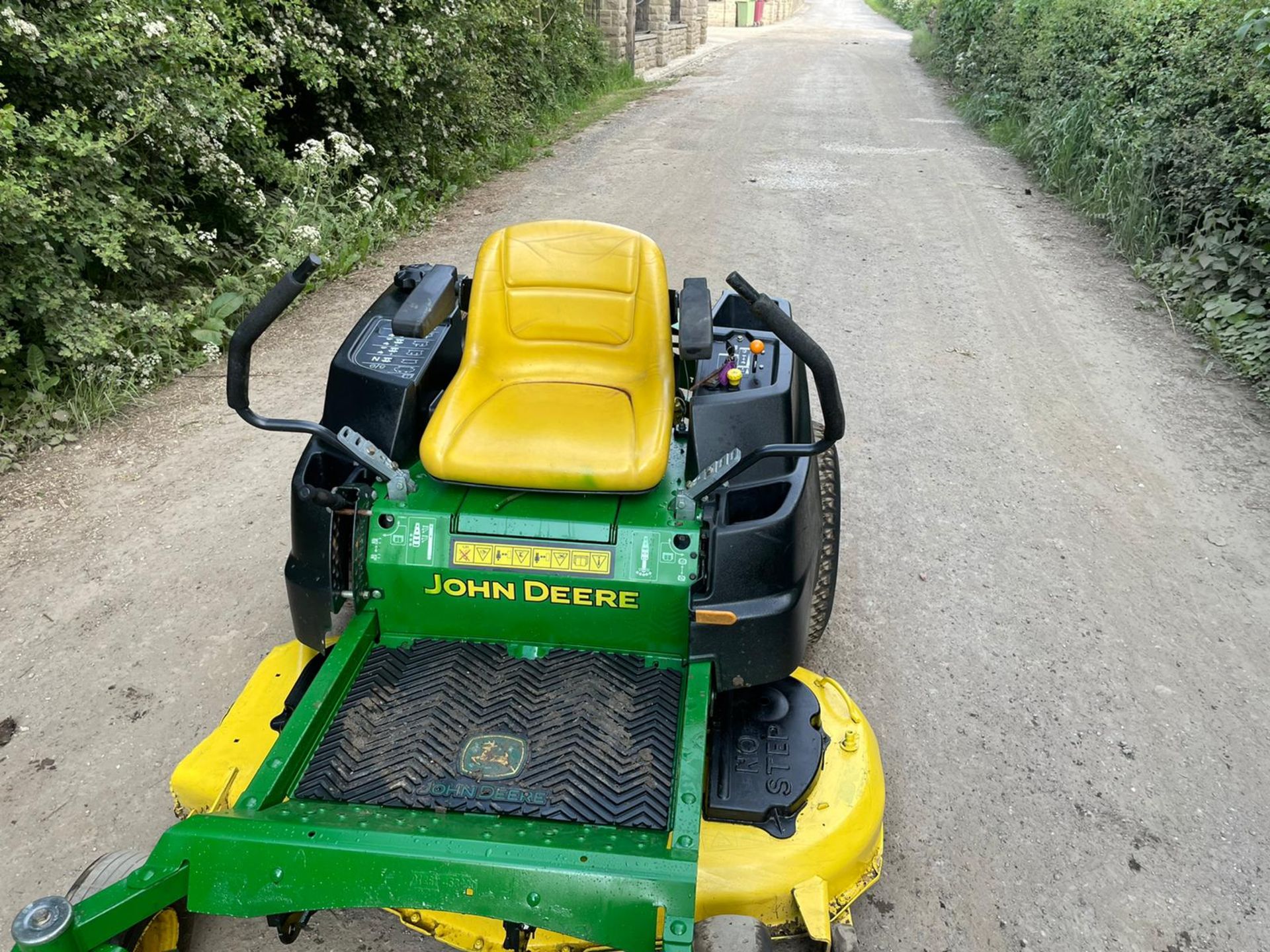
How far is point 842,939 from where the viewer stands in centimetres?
207

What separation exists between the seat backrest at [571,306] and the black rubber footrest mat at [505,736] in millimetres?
891

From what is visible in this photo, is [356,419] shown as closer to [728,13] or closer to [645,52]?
[645,52]

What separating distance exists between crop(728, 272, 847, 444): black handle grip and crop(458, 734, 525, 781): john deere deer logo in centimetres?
100

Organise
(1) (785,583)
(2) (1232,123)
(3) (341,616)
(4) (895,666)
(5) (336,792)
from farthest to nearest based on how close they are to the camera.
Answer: (2) (1232,123) < (4) (895,666) < (3) (341,616) < (1) (785,583) < (5) (336,792)

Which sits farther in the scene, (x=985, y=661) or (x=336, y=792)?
(x=985, y=661)

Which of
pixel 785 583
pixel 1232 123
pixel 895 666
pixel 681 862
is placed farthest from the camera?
pixel 1232 123

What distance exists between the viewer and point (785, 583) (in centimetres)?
233

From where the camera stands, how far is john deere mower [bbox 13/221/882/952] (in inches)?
70.4

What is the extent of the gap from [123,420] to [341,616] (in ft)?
8.79

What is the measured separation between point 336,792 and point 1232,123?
6.68 m

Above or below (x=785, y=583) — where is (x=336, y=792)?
below

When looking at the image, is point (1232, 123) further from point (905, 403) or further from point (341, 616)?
point (341, 616)

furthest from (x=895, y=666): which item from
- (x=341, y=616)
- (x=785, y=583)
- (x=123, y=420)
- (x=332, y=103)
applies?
(x=332, y=103)

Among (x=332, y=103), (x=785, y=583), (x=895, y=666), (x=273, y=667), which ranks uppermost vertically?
(x=332, y=103)
